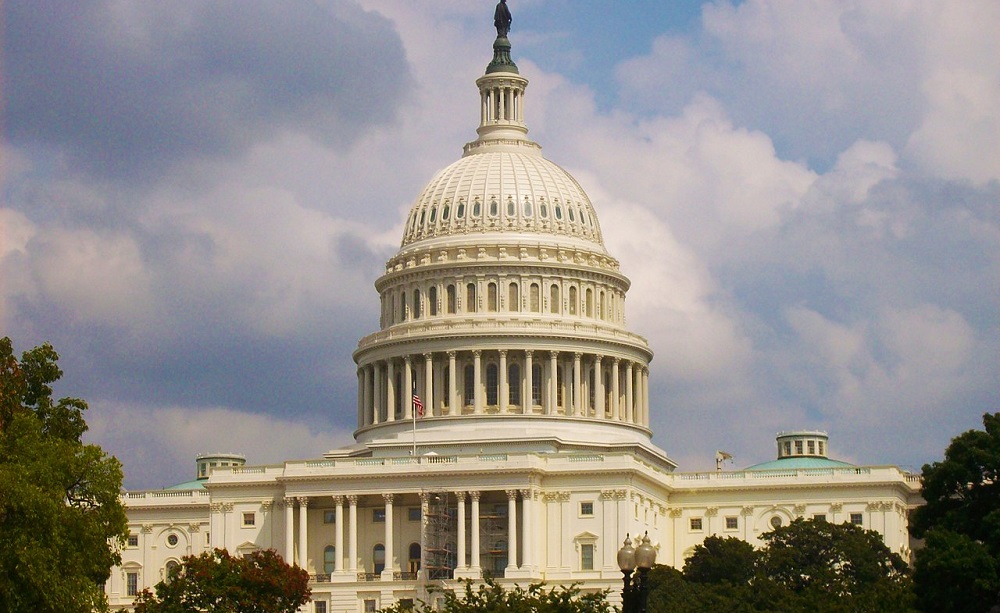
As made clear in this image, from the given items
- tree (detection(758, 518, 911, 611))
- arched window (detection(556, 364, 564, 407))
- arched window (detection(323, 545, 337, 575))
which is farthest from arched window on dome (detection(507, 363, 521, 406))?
tree (detection(758, 518, 911, 611))

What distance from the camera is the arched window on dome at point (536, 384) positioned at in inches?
7111

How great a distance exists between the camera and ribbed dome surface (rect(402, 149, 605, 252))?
186m

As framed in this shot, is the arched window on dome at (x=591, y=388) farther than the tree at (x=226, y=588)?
Yes

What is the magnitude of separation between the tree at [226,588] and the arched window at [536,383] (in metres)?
45.2

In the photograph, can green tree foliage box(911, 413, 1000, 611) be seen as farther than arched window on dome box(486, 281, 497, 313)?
No

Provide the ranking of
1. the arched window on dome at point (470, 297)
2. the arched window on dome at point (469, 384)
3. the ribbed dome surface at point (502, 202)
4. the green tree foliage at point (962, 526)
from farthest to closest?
the ribbed dome surface at point (502, 202)
the arched window on dome at point (470, 297)
the arched window on dome at point (469, 384)
the green tree foliage at point (962, 526)

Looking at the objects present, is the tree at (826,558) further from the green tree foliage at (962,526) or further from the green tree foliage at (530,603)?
the green tree foliage at (530,603)

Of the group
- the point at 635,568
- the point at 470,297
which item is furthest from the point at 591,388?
the point at 635,568

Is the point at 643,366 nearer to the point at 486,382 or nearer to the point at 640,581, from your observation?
the point at 486,382

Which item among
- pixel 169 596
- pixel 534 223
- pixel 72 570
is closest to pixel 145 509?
pixel 534 223

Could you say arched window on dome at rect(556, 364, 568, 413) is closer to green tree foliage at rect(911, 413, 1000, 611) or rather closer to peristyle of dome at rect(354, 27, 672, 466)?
peristyle of dome at rect(354, 27, 672, 466)

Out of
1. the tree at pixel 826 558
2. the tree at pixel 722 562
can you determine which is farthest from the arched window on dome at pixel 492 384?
the tree at pixel 826 558

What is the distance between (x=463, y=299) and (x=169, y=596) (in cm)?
5795

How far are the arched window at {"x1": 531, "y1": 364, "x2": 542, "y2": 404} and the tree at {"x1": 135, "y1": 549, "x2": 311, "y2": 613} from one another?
1778 inches
